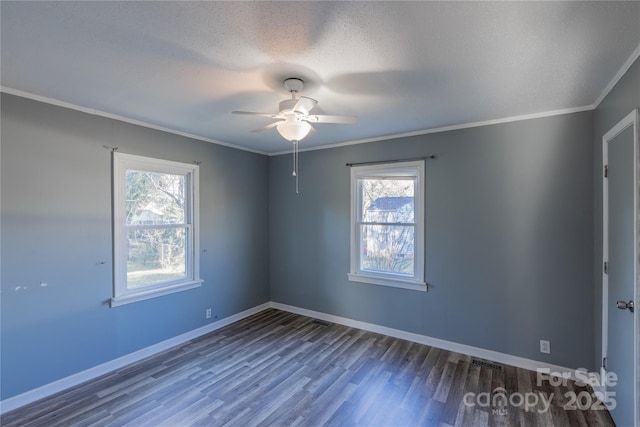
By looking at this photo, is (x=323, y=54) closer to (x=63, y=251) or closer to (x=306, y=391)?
(x=306, y=391)

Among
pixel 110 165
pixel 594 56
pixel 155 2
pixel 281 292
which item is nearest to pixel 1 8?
pixel 155 2

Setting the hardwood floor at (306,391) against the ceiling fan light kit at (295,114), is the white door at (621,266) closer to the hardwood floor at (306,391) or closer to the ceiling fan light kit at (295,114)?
the hardwood floor at (306,391)

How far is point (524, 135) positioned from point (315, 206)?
2618 mm

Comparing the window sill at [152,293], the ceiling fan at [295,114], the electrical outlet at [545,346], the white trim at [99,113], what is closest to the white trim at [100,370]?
the window sill at [152,293]

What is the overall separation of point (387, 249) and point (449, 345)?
1.28 m

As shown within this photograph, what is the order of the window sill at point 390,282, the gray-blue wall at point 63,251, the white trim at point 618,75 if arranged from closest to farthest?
the white trim at point 618,75
the gray-blue wall at point 63,251
the window sill at point 390,282

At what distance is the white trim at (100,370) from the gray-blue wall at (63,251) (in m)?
0.05

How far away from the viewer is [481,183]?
3.16 metres

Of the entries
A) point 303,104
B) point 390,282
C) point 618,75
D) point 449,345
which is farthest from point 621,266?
point 303,104

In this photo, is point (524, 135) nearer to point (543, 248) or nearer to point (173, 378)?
point (543, 248)

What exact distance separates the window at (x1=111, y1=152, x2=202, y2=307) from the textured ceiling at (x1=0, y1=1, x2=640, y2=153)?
72 cm

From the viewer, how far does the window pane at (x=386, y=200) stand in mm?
3678

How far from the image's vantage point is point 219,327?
3959 mm

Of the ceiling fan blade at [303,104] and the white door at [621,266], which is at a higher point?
the ceiling fan blade at [303,104]
